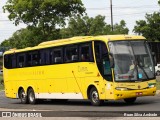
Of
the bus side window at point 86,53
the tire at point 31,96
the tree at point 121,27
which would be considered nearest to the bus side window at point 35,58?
the tire at point 31,96

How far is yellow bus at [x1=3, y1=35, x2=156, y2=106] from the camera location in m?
21.2

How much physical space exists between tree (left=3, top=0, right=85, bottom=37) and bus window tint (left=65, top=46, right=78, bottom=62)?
84.1ft

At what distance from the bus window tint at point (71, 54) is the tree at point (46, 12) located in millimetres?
25645

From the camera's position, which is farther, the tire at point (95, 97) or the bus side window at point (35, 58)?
the bus side window at point (35, 58)

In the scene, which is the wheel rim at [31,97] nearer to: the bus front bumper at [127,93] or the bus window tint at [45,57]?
the bus window tint at [45,57]

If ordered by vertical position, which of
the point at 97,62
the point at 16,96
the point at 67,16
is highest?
the point at 67,16

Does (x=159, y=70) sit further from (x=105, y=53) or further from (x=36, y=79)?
(x=105, y=53)

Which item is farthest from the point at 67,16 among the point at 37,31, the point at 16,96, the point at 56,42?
the point at 56,42

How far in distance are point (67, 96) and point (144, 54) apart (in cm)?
490

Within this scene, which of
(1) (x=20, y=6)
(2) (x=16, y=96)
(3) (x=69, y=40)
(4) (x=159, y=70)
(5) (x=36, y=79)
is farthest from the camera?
(4) (x=159, y=70)

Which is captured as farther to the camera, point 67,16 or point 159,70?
point 159,70

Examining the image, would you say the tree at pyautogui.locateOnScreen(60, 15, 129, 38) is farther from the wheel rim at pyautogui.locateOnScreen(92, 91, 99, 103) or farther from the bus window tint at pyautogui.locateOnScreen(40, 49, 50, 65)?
the wheel rim at pyautogui.locateOnScreen(92, 91, 99, 103)

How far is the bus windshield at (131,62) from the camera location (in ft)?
69.6

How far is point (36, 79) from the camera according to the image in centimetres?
2775
